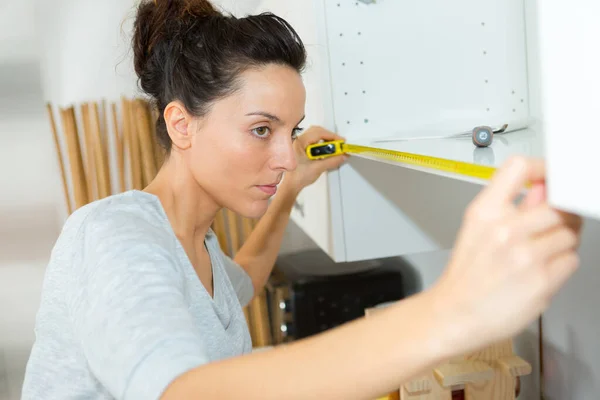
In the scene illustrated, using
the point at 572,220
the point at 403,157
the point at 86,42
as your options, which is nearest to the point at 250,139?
the point at 403,157

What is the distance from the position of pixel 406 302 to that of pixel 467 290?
0.05 metres

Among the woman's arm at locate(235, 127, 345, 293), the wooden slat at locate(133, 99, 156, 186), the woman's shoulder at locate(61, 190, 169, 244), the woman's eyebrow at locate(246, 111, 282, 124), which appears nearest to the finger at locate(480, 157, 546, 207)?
the woman's shoulder at locate(61, 190, 169, 244)

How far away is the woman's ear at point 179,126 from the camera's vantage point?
1029 millimetres

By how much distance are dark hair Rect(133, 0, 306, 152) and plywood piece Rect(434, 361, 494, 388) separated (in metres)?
0.58

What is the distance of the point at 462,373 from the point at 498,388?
3.4 inches

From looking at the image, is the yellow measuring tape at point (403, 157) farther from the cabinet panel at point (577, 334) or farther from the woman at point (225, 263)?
the cabinet panel at point (577, 334)

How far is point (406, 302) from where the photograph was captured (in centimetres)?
47

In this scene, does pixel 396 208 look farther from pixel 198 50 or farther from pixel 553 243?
pixel 553 243

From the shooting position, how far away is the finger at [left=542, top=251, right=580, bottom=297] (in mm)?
417

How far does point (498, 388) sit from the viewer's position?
116 cm

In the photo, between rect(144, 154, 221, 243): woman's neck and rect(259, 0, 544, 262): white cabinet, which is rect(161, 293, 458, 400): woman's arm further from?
rect(259, 0, 544, 262): white cabinet

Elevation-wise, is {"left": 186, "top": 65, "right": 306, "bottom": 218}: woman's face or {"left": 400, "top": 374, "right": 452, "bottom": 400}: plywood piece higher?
{"left": 186, "top": 65, "right": 306, "bottom": 218}: woman's face

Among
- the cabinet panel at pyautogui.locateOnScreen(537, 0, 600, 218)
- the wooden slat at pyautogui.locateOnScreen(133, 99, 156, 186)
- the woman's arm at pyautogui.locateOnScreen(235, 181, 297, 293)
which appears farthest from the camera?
the wooden slat at pyautogui.locateOnScreen(133, 99, 156, 186)

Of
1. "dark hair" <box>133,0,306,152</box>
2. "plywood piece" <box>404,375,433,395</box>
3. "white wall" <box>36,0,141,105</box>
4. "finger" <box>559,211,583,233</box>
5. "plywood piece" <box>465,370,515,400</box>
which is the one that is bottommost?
"plywood piece" <box>465,370,515,400</box>
